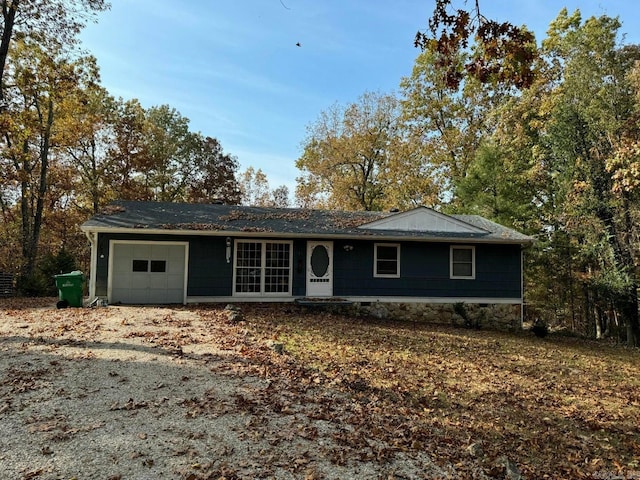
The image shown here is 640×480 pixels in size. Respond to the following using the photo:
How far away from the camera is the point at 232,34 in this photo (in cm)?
739

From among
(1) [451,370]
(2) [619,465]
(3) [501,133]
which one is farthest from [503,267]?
(2) [619,465]

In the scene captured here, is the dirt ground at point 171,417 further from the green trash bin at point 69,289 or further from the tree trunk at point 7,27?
the tree trunk at point 7,27

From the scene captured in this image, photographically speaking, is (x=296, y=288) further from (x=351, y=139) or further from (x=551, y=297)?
(x=351, y=139)

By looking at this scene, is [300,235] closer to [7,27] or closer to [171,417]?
[171,417]

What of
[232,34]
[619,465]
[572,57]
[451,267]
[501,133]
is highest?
[572,57]

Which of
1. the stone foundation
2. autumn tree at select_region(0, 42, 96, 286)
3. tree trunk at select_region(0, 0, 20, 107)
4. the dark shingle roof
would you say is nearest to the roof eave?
the dark shingle roof

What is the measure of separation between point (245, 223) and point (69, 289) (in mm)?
5079

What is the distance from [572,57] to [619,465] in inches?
622

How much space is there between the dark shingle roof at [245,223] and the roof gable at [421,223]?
0.18 meters

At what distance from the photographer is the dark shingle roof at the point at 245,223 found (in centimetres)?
1238

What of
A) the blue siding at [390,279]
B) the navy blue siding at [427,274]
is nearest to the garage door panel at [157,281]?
the blue siding at [390,279]

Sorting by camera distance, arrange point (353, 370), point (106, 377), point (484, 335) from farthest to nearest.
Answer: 1. point (484, 335)
2. point (353, 370)
3. point (106, 377)

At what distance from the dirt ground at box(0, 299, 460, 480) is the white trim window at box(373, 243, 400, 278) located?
279 inches

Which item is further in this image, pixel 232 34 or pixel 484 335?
pixel 484 335
